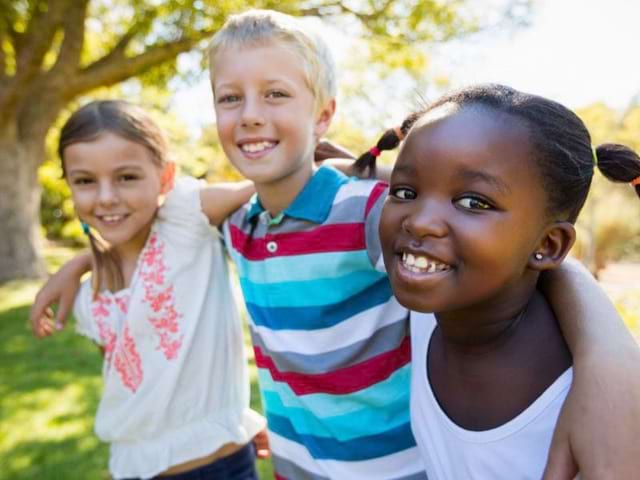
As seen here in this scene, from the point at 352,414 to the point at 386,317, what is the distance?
0.29m

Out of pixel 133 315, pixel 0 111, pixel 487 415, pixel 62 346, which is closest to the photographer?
pixel 487 415

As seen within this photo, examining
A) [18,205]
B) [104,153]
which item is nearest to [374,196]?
[104,153]

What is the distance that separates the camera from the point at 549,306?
1230 millimetres

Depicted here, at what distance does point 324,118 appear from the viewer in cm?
188

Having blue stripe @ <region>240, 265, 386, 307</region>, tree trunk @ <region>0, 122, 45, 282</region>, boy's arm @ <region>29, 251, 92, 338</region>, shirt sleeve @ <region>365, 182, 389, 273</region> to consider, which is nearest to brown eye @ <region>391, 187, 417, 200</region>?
shirt sleeve @ <region>365, 182, 389, 273</region>

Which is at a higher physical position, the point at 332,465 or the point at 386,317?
the point at 386,317

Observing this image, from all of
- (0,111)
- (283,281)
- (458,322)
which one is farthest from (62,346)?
(458,322)

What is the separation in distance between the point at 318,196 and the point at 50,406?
3450 millimetres

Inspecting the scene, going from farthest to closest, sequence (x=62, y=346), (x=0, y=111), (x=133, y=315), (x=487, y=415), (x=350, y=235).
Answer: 1. (x=0, y=111)
2. (x=62, y=346)
3. (x=133, y=315)
4. (x=350, y=235)
5. (x=487, y=415)

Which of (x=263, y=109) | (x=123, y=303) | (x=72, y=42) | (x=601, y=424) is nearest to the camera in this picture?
(x=601, y=424)

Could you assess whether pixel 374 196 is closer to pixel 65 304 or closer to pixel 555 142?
pixel 555 142

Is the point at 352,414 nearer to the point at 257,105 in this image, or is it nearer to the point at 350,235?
the point at 350,235

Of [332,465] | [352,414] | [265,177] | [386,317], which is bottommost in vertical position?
[332,465]

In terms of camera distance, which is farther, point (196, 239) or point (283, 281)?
point (196, 239)
